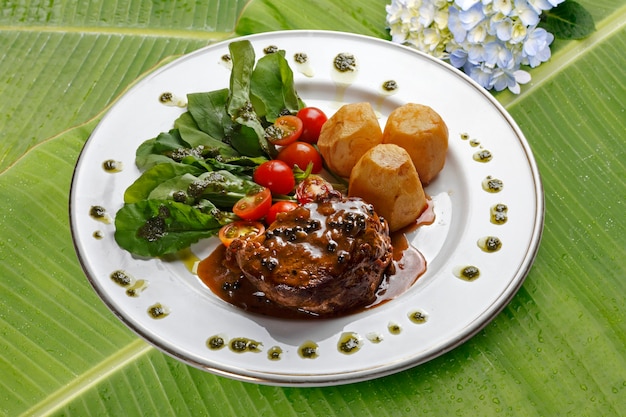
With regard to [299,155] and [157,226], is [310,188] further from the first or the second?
[157,226]

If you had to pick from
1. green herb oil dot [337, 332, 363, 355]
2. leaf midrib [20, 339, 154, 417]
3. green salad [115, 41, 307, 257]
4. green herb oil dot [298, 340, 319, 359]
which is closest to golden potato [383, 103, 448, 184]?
green salad [115, 41, 307, 257]

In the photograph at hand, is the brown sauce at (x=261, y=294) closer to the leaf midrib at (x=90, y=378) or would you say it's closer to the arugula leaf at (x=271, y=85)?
the leaf midrib at (x=90, y=378)

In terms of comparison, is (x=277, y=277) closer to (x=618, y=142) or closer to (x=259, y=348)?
(x=259, y=348)

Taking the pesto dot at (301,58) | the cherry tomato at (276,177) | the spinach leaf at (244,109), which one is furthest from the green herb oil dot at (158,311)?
the pesto dot at (301,58)

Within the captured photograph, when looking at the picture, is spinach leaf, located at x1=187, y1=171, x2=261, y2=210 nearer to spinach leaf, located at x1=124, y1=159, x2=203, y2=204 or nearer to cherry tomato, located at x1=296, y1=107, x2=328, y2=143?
spinach leaf, located at x1=124, y1=159, x2=203, y2=204

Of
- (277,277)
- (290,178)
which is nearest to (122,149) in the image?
(290,178)

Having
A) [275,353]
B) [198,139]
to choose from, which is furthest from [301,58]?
[275,353]
